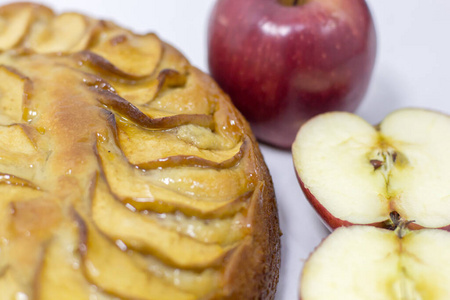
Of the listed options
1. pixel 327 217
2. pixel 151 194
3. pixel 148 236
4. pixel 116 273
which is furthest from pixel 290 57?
pixel 116 273

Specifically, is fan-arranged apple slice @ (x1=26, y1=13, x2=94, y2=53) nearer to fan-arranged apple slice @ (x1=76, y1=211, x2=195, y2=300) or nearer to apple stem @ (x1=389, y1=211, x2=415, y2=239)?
fan-arranged apple slice @ (x1=76, y1=211, x2=195, y2=300)

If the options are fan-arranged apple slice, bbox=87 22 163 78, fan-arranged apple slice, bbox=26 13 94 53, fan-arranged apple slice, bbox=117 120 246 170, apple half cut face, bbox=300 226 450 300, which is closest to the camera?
apple half cut face, bbox=300 226 450 300

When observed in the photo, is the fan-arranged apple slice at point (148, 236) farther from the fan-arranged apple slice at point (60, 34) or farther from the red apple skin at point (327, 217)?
the fan-arranged apple slice at point (60, 34)

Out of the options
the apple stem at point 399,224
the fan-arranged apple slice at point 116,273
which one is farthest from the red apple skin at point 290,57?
the fan-arranged apple slice at point 116,273

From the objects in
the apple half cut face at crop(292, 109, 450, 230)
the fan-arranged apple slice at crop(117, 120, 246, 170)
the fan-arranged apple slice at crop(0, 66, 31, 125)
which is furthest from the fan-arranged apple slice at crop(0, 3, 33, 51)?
the apple half cut face at crop(292, 109, 450, 230)

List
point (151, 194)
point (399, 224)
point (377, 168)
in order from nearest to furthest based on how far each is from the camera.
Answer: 1. point (151, 194)
2. point (399, 224)
3. point (377, 168)

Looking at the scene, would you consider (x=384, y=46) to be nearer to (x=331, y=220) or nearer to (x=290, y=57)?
(x=290, y=57)

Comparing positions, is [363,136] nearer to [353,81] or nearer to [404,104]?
[353,81]

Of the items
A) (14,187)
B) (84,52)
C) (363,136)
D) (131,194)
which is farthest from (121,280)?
(363,136)
